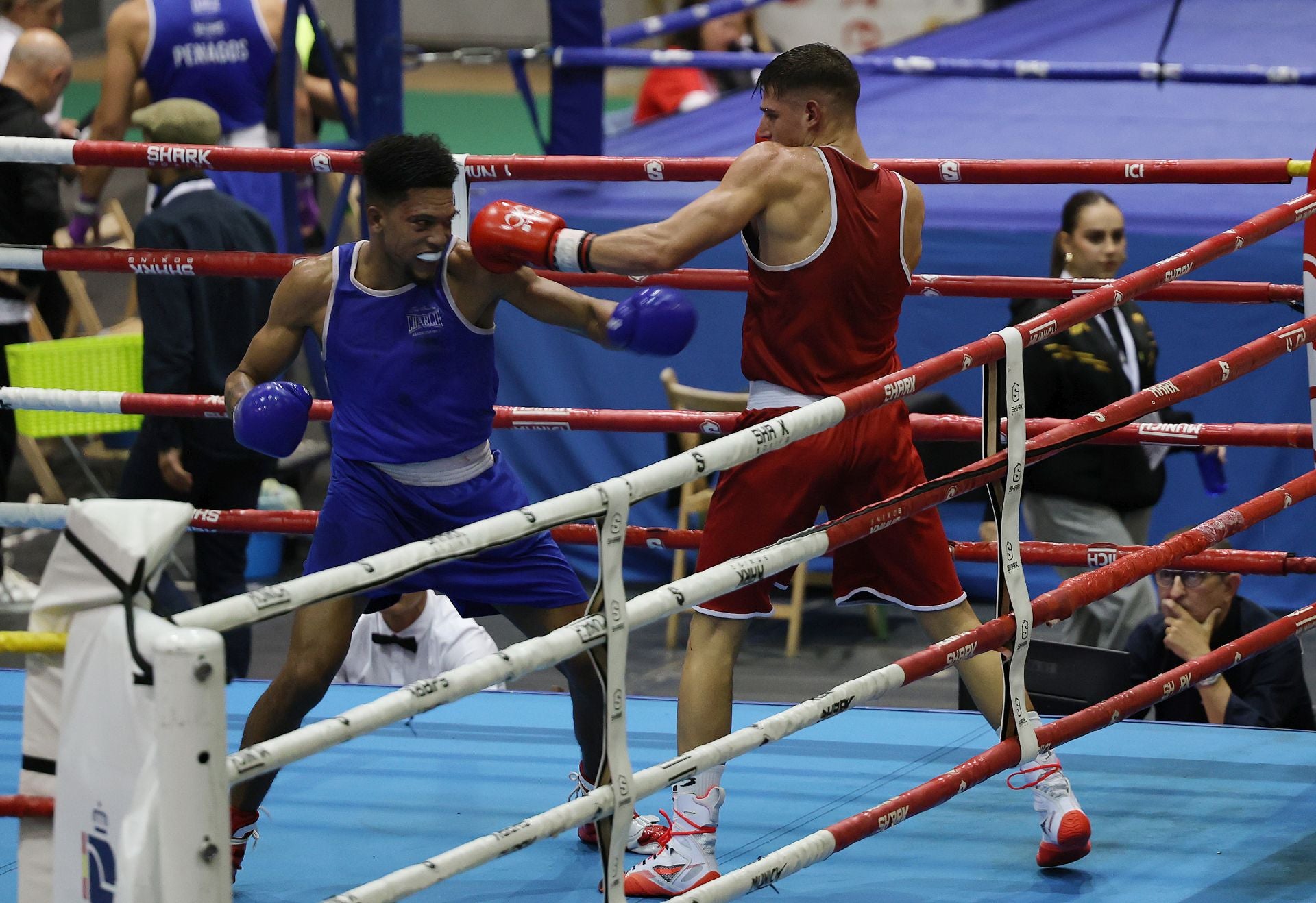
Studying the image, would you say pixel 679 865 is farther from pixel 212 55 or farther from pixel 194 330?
pixel 212 55

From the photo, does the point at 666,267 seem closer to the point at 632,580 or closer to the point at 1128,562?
the point at 1128,562

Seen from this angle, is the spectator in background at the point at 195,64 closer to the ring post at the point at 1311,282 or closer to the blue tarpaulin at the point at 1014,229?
the blue tarpaulin at the point at 1014,229

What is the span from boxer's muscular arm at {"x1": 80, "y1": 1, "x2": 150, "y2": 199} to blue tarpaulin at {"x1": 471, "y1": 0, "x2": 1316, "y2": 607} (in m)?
1.46

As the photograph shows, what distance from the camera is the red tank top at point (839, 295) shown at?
116 inches

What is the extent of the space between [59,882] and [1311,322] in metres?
2.34

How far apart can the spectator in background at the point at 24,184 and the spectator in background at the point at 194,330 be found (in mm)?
754

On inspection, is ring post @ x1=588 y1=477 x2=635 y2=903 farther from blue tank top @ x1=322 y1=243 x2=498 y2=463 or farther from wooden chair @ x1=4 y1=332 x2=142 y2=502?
wooden chair @ x1=4 y1=332 x2=142 y2=502

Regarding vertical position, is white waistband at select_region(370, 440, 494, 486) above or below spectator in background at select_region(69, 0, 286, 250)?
below

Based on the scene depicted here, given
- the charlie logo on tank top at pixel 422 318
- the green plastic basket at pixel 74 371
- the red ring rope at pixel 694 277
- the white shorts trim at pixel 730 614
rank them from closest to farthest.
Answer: the charlie logo on tank top at pixel 422 318, the white shorts trim at pixel 730 614, the red ring rope at pixel 694 277, the green plastic basket at pixel 74 371

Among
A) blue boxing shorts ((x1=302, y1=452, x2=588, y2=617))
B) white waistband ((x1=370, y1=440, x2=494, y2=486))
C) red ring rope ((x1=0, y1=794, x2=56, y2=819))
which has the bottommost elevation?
red ring rope ((x1=0, y1=794, x2=56, y2=819))

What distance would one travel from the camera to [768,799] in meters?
3.38

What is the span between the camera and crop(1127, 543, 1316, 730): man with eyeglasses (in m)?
3.94

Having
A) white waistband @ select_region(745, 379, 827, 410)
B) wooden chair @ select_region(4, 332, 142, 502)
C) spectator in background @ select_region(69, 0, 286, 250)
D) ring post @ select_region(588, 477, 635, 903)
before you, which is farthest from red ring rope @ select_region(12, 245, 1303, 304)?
spectator in background @ select_region(69, 0, 286, 250)

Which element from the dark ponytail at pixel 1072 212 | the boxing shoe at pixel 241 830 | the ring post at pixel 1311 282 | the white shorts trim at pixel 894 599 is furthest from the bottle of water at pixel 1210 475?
the boxing shoe at pixel 241 830
